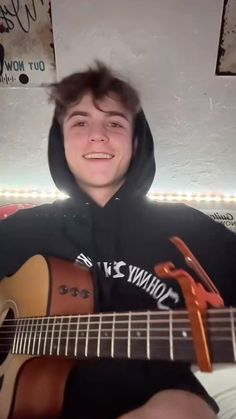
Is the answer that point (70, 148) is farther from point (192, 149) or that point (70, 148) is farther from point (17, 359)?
point (17, 359)

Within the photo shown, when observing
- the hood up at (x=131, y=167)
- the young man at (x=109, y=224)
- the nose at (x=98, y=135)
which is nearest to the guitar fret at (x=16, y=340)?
the young man at (x=109, y=224)

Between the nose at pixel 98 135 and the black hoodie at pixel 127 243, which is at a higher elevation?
the nose at pixel 98 135

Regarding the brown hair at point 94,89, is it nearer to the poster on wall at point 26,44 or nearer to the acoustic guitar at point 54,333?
the poster on wall at point 26,44

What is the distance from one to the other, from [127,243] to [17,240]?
28 centimetres

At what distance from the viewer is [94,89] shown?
36.5 inches

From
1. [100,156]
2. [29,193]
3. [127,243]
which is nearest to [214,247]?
[127,243]

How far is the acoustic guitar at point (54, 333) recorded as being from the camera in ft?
1.69

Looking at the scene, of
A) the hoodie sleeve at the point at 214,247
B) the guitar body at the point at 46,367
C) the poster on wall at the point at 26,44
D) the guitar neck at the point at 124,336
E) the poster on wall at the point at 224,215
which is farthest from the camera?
the poster on wall at the point at 224,215

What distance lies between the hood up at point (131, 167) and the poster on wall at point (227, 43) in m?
0.22

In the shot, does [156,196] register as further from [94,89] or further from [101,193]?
[94,89]

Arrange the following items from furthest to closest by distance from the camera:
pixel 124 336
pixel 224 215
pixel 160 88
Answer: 1. pixel 224 215
2. pixel 160 88
3. pixel 124 336

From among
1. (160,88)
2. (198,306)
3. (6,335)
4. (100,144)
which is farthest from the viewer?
(160,88)

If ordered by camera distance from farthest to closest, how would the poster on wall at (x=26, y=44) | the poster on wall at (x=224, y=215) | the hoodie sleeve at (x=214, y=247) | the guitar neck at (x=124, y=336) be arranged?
the poster on wall at (x=224, y=215) → the poster on wall at (x=26, y=44) → the hoodie sleeve at (x=214, y=247) → the guitar neck at (x=124, y=336)

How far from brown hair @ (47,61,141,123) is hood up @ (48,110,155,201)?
4 centimetres
